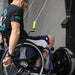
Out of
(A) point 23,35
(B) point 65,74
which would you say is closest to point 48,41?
(A) point 23,35

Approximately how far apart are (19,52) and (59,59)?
833 millimetres

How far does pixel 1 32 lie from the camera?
262cm

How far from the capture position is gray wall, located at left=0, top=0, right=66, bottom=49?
4449mm

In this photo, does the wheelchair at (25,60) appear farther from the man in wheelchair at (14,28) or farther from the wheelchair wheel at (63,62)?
the wheelchair wheel at (63,62)

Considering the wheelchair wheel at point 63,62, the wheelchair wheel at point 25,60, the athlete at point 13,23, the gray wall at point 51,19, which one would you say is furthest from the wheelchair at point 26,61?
the gray wall at point 51,19

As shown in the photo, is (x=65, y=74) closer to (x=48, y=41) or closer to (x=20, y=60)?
(x=48, y=41)

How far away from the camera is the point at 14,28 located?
2.21m

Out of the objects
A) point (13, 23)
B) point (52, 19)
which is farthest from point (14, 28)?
point (52, 19)

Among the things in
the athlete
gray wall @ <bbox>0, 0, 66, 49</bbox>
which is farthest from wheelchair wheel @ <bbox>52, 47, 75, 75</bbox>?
gray wall @ <bbox>0, 0, 66, 49</bbox>

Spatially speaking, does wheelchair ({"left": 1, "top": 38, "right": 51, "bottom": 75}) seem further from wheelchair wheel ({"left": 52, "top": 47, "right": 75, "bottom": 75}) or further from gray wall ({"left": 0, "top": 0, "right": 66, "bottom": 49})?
gray wall ({"left": 0, "top": 0, "right": 66, "bottom": 49})

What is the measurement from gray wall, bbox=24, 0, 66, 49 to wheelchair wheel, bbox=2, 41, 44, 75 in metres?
1.67

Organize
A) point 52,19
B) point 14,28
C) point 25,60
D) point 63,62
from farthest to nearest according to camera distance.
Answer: point 52,19
point 63,62
point 25,60
point 14,28

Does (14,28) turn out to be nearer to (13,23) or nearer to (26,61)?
(13,23)

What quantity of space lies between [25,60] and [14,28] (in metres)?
0.67
